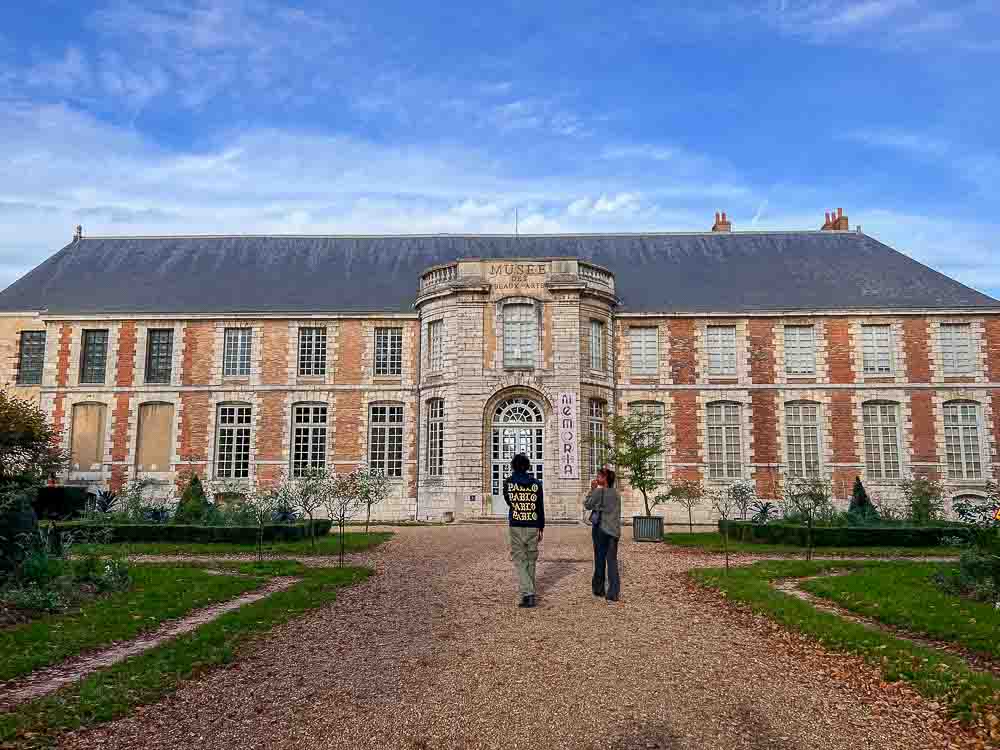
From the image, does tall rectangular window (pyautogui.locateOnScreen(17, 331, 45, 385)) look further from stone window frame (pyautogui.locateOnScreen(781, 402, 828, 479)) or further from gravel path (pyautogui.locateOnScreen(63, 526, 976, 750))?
stone window frame (pyautogui.locateOnScreen(781, 402, 828, 479))

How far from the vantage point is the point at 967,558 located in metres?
8.70

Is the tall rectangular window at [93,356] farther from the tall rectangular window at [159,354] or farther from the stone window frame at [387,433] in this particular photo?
the stone window frame at [387,433]

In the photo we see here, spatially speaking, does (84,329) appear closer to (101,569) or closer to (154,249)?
(154,249)

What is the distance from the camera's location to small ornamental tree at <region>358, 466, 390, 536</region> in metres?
15.8

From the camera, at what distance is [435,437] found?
20.8m

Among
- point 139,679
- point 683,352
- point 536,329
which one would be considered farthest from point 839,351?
point 139,679

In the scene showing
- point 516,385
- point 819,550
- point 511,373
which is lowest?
point 819,550

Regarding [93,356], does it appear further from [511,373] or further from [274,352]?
[511,373]

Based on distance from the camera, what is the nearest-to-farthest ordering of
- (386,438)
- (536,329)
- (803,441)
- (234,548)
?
1. (234,548)
2. (536,329)
3. (803,441)
4. (386,438)

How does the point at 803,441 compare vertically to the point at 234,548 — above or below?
above

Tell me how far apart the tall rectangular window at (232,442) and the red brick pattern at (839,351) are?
16.6 meters

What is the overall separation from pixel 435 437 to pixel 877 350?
12.6 metres

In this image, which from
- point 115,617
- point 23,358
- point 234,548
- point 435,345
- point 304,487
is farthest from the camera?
point 23,358

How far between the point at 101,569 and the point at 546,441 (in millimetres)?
12389
